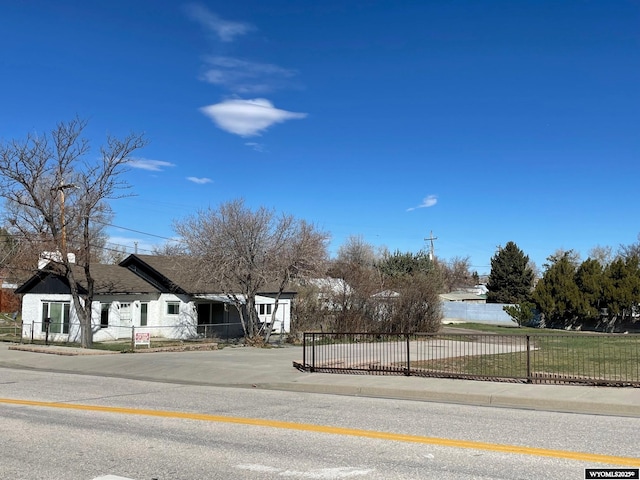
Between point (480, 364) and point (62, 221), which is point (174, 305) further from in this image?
point (480, 364)

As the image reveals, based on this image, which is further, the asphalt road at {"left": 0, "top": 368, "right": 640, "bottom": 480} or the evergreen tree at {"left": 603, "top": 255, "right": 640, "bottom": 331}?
the evergreen tree at {"left": 603, "top": 255, "right": 640, "bottom": 331}

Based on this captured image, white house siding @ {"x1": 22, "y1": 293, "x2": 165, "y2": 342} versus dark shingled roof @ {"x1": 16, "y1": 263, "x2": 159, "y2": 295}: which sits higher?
dark shingled roof @ {"x1": 16, "y1": 263, "x2": 159, "y2": 295}

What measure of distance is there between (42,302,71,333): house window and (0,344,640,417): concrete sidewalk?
510 inches

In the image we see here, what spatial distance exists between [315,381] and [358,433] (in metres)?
5.79

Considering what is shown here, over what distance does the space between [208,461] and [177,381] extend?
8.85m

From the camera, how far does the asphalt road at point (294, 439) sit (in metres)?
6.14

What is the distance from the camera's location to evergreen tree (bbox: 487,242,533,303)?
71062 millimetres

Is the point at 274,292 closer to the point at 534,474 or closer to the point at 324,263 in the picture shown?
the point at 324,263

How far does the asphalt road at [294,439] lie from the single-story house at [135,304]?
72.0 ft

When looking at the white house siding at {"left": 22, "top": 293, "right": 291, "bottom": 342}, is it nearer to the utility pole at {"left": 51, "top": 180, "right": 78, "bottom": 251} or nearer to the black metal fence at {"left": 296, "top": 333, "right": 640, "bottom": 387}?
the utility pole at {"left": 51, "top": 180, "right": 78, "bottom": 251}

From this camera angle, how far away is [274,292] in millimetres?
40219

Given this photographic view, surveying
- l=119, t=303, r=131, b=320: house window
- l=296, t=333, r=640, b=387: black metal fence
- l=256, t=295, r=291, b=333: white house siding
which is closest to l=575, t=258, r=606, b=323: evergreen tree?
l=256, t=295, r=291, b=333: white house siding

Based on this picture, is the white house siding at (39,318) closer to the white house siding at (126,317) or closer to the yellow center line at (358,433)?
the white house siding at (126,317)

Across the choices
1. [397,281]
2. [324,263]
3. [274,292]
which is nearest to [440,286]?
[397,281]
